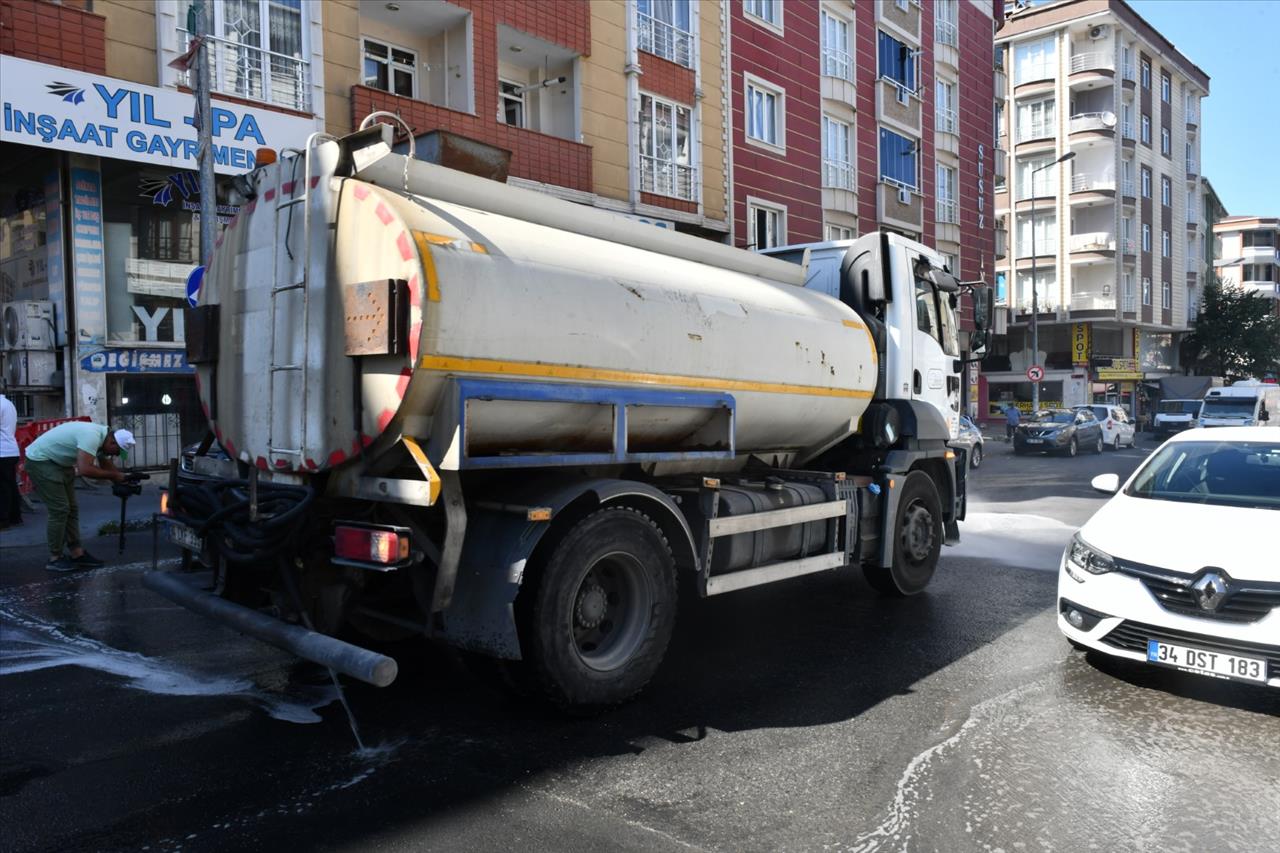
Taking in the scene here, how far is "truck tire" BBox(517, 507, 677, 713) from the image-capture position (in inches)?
170

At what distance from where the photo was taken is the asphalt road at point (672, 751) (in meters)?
3.38

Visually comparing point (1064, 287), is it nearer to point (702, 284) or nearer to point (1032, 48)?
point (1032, 48)

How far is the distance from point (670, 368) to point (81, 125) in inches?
405

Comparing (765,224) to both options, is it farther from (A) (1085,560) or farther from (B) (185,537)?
(B) (185,537)

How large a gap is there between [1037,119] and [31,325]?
49100mm

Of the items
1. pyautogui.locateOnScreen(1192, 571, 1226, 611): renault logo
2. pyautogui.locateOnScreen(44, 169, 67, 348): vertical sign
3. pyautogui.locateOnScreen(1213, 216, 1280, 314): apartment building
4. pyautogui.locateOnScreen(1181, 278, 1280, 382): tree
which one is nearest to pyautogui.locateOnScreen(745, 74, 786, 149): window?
pyautogui.locateOnScreen(44, 169, 67, 348): vertical sign

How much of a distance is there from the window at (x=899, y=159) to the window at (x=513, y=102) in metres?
14.0

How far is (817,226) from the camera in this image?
25.2 m

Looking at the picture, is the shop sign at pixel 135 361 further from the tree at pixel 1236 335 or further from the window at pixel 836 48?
the tree at pixel 1236 335

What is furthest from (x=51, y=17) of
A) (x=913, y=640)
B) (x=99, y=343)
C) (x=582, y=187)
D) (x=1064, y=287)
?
(x=1064, y=287)

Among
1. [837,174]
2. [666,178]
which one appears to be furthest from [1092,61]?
[666,178]

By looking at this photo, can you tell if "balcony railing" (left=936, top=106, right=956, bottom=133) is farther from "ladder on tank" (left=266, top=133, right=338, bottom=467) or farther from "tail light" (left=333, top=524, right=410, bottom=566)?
"tail light" (left=333, top=524, right=410, bottom=566)

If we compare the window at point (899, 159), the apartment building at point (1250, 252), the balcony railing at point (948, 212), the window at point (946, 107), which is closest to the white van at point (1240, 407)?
the balcony railing at point (948, 212)

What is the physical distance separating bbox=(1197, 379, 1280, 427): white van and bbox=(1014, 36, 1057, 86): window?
76.5 ft
